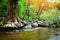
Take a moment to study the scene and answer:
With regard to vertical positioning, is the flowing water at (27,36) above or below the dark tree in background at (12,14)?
below

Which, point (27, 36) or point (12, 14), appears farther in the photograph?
point (12, 14)

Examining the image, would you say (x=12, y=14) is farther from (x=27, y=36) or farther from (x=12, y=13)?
(x=27, y=36)

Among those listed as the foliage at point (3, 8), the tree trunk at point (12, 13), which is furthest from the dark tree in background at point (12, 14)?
the foliage at point (3, 8)

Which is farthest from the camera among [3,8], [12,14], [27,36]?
[3,8]

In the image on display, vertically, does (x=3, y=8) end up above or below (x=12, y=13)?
above

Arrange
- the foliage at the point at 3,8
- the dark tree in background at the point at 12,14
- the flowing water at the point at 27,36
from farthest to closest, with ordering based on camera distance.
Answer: the foliage at the point at 3,8 → the dark tree in background at the point at 12,14 → the flowing water at the point at 27,36

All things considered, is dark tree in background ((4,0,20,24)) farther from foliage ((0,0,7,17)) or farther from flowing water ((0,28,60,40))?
flowing water ((0,28,60,40))

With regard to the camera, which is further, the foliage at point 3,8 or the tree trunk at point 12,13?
the foliage at point 3,8

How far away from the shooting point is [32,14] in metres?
31.5

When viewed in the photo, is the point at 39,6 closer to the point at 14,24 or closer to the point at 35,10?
the point at 35,10

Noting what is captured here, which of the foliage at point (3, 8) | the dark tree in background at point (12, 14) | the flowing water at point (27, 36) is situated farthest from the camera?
the foliage at point (3, 8)

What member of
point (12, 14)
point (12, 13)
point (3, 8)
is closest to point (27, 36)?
point (12, 14)

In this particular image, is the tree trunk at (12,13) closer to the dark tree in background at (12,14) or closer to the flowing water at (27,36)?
the dark tree in background at (12,14)

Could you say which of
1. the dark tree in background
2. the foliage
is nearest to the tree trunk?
the dark tree in background
